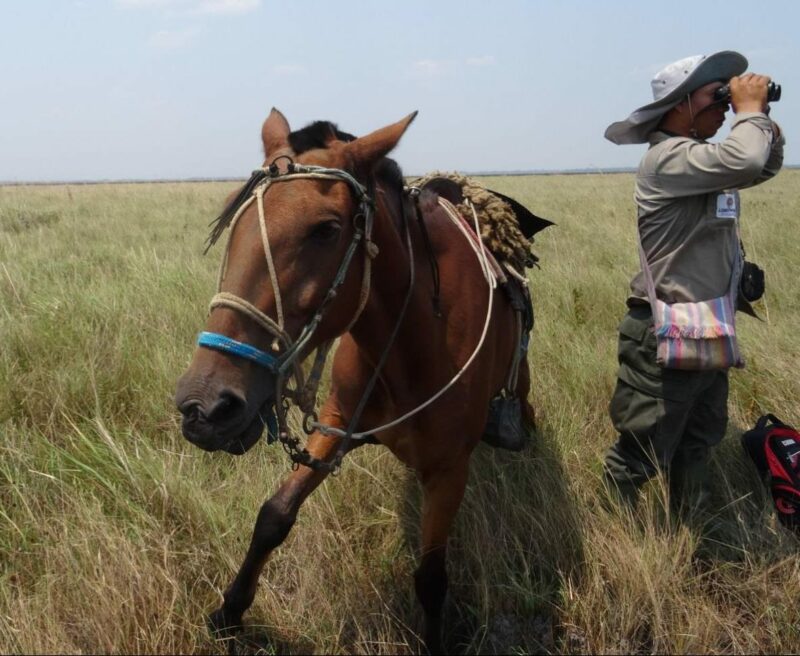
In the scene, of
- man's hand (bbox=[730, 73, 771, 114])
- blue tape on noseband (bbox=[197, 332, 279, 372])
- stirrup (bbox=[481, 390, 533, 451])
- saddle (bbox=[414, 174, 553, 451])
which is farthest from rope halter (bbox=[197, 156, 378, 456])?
man's hand (bbox=[730, 73, 771, 114])

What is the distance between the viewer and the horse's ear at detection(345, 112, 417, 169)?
1.78 metres

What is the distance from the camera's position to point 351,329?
2064 millimetres

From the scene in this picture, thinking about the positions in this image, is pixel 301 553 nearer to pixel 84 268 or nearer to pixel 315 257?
pixel 315 257

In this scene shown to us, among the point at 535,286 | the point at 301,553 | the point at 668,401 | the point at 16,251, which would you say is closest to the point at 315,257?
the point at 301,553

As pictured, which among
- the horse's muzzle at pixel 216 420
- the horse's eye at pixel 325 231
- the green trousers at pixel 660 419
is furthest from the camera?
the green trousers at pixel 660 419

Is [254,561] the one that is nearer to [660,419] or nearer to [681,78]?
[660,419]

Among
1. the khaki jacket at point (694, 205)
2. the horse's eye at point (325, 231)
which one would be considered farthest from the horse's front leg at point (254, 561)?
the khaki jacket at point (694, 205)

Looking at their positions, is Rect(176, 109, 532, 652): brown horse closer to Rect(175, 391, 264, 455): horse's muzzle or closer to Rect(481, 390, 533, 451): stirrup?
Rect(175, 391, 264, 455): horse's muzzle

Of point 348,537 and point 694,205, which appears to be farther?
point 348,537

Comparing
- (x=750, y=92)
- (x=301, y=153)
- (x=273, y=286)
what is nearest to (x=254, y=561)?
(x=273, y=286)

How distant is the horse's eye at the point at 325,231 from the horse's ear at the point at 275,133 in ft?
1.15

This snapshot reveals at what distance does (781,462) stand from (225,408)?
2.64 m

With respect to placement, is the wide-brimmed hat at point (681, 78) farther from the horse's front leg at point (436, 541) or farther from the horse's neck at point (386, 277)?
the horse's front leg at point (436, 541)

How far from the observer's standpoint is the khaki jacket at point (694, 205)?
90.6 inches
